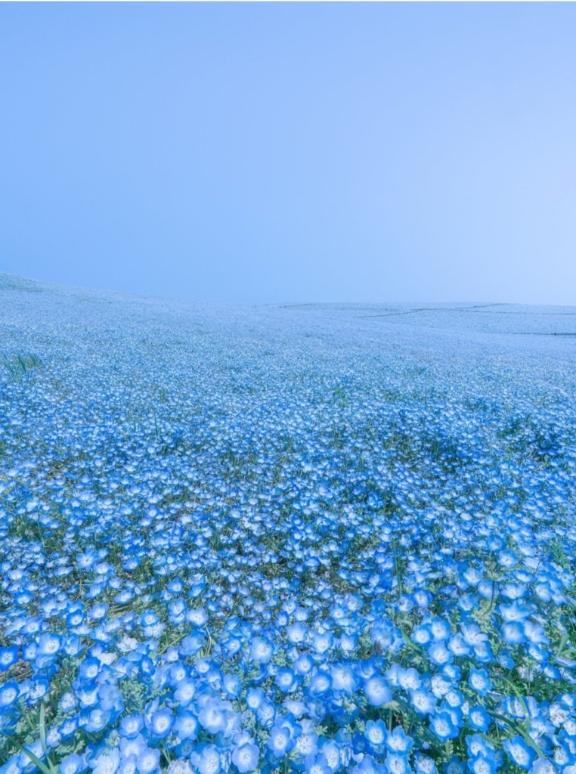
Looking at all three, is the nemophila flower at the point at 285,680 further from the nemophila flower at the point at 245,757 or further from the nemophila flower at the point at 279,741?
the nemophila flower at the point at 245,757

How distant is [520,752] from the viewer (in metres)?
1.67

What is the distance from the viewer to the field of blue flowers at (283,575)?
1.77 meters

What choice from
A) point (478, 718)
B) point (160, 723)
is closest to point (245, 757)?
point (160, 723)

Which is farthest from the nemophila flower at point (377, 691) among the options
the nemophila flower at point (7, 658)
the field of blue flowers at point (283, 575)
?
the nemophila flower at point (7, 658)

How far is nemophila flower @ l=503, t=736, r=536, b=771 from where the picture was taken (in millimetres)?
1648

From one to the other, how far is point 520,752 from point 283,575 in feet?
7.17

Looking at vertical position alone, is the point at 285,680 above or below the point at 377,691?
below

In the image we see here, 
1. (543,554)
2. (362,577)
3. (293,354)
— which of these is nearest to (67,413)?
(362,577)

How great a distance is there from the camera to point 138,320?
19.0m

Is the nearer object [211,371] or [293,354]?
[211,371]

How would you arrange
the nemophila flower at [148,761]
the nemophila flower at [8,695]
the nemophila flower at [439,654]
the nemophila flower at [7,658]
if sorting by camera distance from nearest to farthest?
1. the nemophila flower at [148,761]
2. the nemophila flower at [8,695]
3. the nemophila flower at [439,654]
4. the nemophila flower at [7,658]

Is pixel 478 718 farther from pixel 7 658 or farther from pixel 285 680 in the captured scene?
pixel 7 658

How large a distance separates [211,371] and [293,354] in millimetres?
3487

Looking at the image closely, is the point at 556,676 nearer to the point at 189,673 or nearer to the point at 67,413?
the point at 189,673
